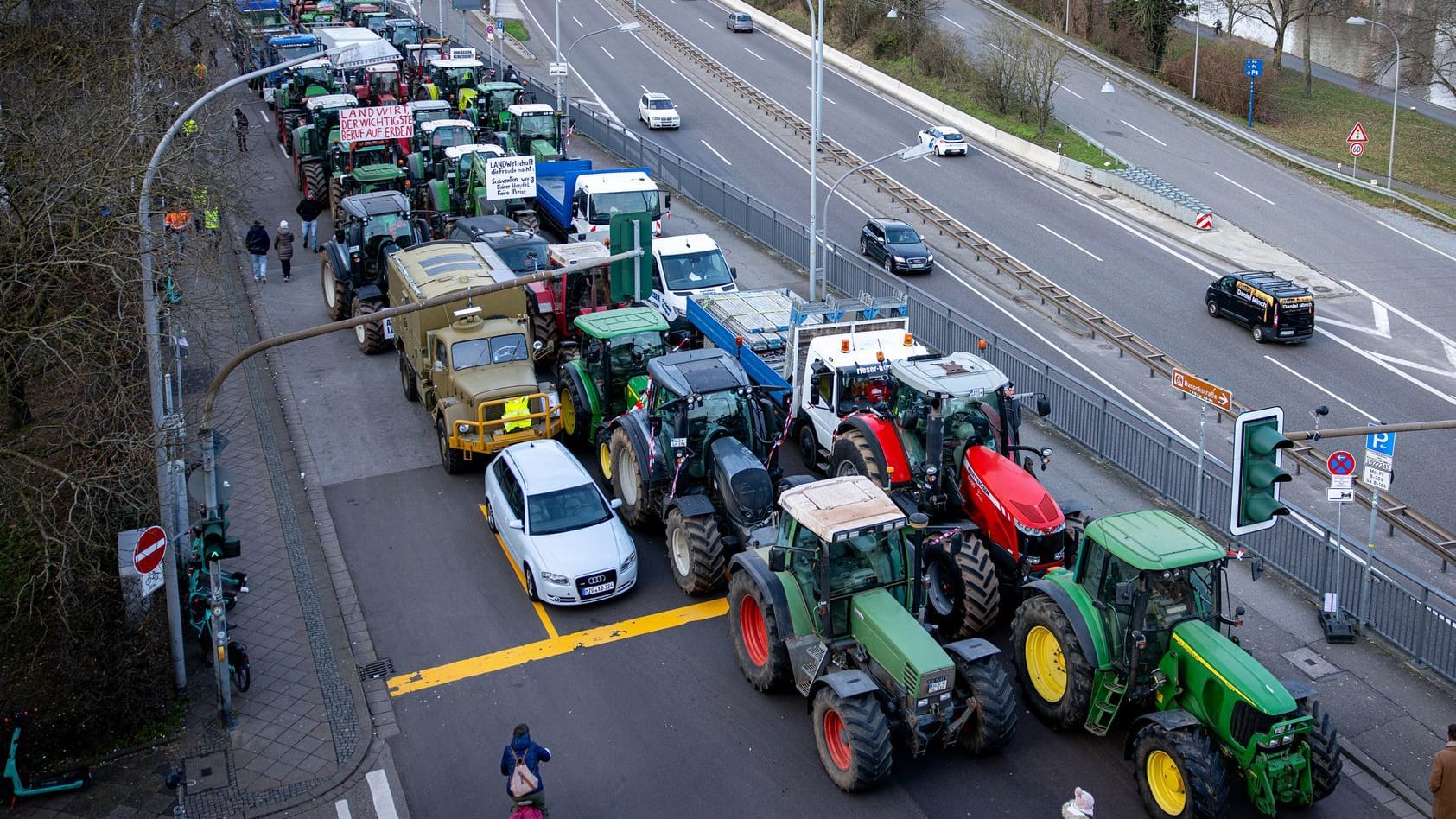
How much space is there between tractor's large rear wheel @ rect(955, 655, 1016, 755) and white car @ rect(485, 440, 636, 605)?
18.0ft

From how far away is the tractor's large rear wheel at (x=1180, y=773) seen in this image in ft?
37.9

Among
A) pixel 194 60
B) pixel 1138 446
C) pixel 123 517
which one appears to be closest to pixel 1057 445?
pixel 1138 446

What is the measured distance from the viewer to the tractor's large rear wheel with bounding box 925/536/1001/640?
15070 mm

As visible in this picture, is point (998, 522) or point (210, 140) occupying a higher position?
point (210, 140)

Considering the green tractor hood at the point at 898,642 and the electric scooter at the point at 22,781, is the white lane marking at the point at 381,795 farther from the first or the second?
the green tractor hood at the point at 898,642

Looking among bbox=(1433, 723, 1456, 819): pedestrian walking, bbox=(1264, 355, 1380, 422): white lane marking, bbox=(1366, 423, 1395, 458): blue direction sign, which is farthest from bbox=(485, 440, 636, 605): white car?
bbox=(1264, 355, 1380, 422): white lane marking

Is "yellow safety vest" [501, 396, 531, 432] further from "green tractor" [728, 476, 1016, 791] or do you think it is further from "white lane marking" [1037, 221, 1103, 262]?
"white lane marking" [1037, 221, 1103, 262]

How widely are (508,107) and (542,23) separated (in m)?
33.4

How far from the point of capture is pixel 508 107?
41125 mm

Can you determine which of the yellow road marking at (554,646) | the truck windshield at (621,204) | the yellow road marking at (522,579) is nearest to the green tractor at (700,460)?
the yellow road marking at (554,646)

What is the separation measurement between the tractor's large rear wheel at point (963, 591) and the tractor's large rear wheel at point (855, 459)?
1605mm

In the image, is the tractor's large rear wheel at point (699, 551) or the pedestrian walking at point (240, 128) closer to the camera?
the tractor's large rear wheel at point (699, 551)

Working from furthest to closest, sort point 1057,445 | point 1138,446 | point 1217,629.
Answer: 1. point 1057,445
2. point 1138,446
3. point 1217,629

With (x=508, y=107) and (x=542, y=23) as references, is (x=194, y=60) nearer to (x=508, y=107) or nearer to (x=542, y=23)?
(x=508, y=107)
